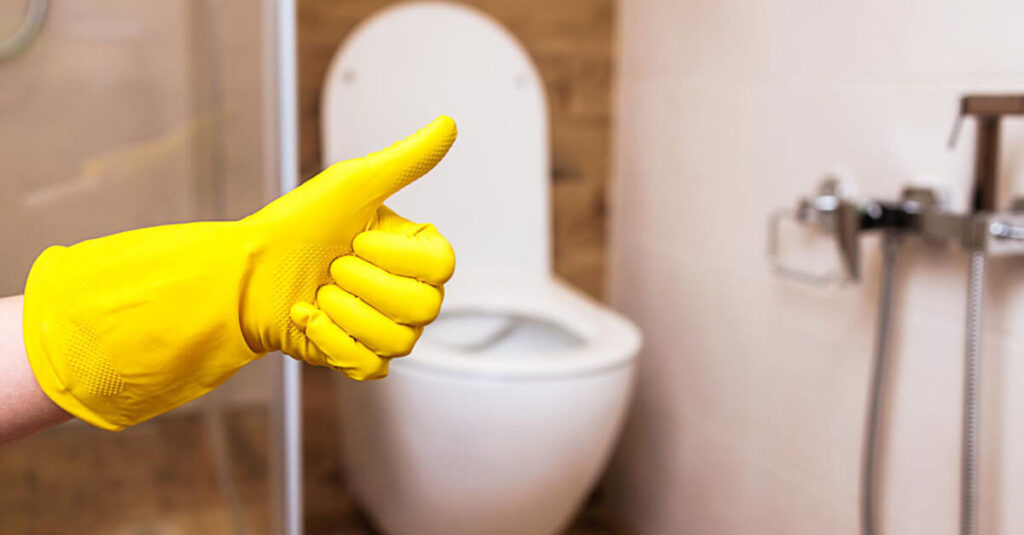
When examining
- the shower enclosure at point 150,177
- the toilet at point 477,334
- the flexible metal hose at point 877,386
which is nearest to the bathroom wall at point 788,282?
the flexible metal hose at point 877,386

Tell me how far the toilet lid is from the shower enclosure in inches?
15.9

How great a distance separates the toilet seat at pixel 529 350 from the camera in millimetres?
957

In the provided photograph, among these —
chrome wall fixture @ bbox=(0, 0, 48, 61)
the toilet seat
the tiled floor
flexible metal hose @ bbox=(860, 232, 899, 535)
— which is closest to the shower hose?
flexible metal hose @ bbox=(860, 232, 899, 535)

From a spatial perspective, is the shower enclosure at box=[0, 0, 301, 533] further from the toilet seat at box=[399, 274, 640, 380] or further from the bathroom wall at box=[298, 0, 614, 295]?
the bathroom wall at box=[298, 0, 614, 295]

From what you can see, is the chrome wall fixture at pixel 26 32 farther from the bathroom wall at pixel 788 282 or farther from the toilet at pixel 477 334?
the bathroom wall at pixel 788 282

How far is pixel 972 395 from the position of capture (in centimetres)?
76

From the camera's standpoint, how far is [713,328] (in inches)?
48.7

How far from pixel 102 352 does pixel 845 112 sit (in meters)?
0.82

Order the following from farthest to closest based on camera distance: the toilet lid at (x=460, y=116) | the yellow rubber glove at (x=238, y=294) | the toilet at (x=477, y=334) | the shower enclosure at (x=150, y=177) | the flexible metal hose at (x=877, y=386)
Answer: the toilet lid at (x=460, y=116)
the toilet at (x=477, y=334)
the flexible metal hose at (x=877, y=386)
the shower enclosure at (x=150, y=177)
the yellow rubber glove at (x=238, y=294)

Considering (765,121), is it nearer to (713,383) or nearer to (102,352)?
(713,383)

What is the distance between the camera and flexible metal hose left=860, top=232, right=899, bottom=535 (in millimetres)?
858

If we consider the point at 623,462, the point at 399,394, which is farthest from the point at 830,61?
the point at 623,462

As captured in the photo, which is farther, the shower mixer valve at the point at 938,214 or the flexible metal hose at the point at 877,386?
the flexible metal hose at the point at 877,386

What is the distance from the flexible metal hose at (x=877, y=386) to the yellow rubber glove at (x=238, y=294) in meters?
0.58
